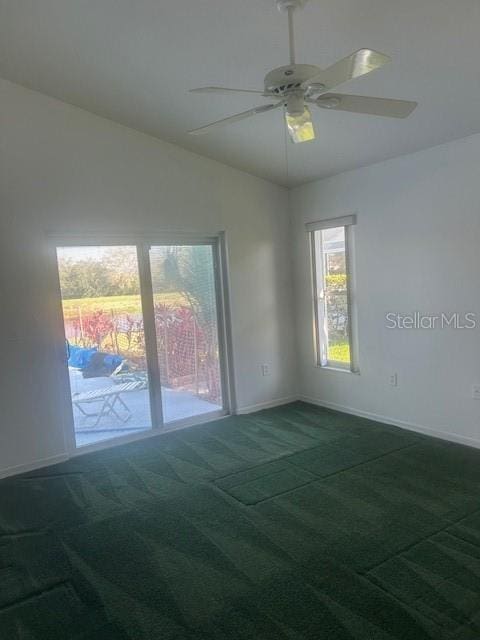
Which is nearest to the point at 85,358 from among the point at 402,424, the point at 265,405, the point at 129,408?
the point at 129,408

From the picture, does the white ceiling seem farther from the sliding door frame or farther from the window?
the sliding door frame

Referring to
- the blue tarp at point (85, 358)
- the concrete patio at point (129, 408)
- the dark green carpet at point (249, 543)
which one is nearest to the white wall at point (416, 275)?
the dark green carpet at point (249, 543)

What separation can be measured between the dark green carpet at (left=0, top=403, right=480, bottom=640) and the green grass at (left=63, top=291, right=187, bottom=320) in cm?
128

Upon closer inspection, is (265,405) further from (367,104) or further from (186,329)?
(367,104)

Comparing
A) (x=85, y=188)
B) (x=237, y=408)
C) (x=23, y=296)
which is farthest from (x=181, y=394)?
(x=85, y=188)

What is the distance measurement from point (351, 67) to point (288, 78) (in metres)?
0.27

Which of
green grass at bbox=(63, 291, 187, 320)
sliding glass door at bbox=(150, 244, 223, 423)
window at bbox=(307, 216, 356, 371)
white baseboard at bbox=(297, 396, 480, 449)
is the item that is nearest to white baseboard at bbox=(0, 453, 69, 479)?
sliding glass door at bbox=(150, 244, 223, 423)

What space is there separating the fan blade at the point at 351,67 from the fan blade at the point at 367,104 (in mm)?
118

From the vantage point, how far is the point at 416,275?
4.02m

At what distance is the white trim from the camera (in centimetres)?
451

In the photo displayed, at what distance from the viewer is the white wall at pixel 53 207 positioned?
364 cm

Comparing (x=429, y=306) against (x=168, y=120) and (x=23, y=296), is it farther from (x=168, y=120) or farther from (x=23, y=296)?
(x=23, y=296)

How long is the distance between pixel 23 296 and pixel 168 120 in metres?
1.88

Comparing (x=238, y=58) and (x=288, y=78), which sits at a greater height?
(x=238, y=58)
